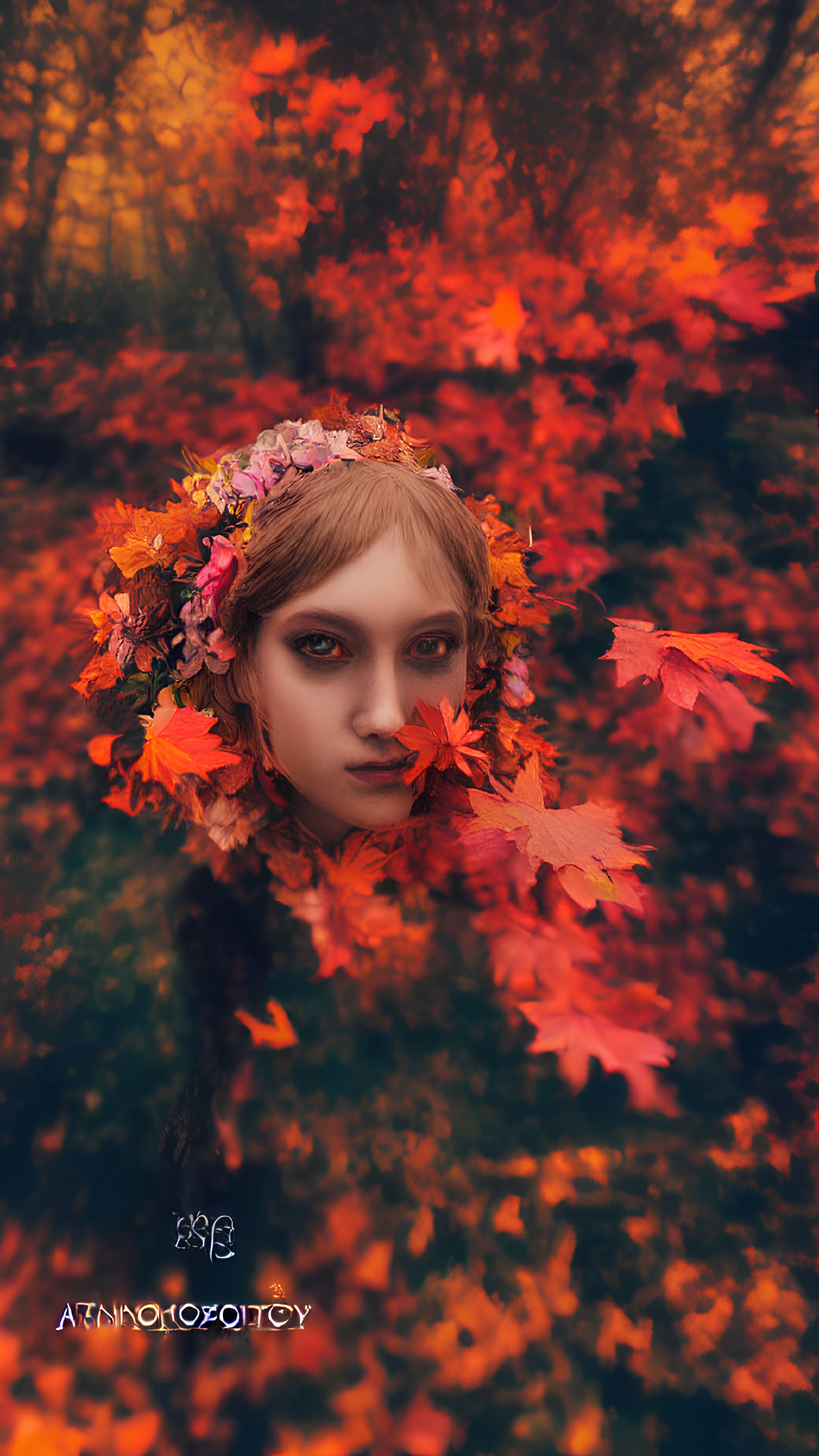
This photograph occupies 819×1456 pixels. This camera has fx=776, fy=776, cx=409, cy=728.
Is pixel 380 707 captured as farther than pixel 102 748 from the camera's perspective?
No

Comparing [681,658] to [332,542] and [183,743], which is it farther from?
[183,743]

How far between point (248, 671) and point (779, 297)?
58.2 inches

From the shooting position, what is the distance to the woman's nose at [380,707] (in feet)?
4.75

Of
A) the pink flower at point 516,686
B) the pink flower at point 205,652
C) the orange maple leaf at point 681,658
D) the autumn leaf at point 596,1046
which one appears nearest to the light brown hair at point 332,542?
the pink flower at point 205,652

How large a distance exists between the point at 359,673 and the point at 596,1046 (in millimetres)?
894

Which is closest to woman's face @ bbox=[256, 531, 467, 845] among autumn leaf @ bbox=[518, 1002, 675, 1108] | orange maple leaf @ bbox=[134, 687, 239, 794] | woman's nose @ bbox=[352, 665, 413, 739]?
woman's nose @ bbox=[352, 665, 413, 739]

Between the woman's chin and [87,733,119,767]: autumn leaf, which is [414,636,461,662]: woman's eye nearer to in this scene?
the woman's chin

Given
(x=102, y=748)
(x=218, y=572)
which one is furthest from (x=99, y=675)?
(x=218, y=572)

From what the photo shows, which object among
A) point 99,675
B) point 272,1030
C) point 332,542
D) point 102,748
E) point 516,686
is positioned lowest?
point 272,1030

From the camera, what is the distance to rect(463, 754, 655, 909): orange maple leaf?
150cm

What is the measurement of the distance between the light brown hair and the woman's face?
0.03 meters

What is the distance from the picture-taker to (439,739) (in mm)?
1477

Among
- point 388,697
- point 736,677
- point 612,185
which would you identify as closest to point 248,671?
point 388,697

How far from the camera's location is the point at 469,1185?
4.84ft
